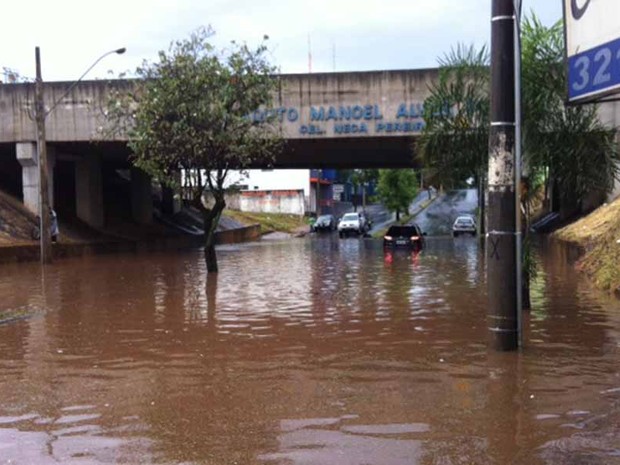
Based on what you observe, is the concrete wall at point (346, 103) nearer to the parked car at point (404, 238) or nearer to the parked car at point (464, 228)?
the parked car at point (404, 238)

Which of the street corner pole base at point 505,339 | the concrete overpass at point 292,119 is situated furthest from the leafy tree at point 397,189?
the street corner pole base at point 505,339

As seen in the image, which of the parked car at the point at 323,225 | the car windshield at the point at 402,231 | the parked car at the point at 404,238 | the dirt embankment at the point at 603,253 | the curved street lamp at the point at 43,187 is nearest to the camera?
the dirt embankment at the point at 603,253

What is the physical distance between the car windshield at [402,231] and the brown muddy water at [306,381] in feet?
52.8

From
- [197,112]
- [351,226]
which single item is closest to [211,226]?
[197,112]

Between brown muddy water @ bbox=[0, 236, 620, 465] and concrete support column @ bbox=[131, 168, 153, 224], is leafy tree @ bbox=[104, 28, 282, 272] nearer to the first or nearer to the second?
brown muddy water @ bbox=[0, 236, 620, 465]

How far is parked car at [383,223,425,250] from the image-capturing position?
1196 inches

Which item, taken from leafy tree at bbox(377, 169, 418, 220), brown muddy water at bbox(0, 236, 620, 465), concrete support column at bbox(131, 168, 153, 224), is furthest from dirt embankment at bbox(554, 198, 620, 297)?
leafy tree at bbox(377, 169, 418, 220)

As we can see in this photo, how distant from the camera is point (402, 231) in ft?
101

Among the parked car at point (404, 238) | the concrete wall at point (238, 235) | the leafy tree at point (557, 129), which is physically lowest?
the concrete wall at point (238, 235)

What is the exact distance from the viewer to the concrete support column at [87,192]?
3569cm

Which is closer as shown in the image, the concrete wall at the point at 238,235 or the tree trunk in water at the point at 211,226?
the tree trunk in water at the point at 211,226

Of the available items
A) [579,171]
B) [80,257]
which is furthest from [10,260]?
[579,171]

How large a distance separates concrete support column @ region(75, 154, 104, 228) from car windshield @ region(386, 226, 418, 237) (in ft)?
50.9

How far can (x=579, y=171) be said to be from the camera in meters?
10.6
